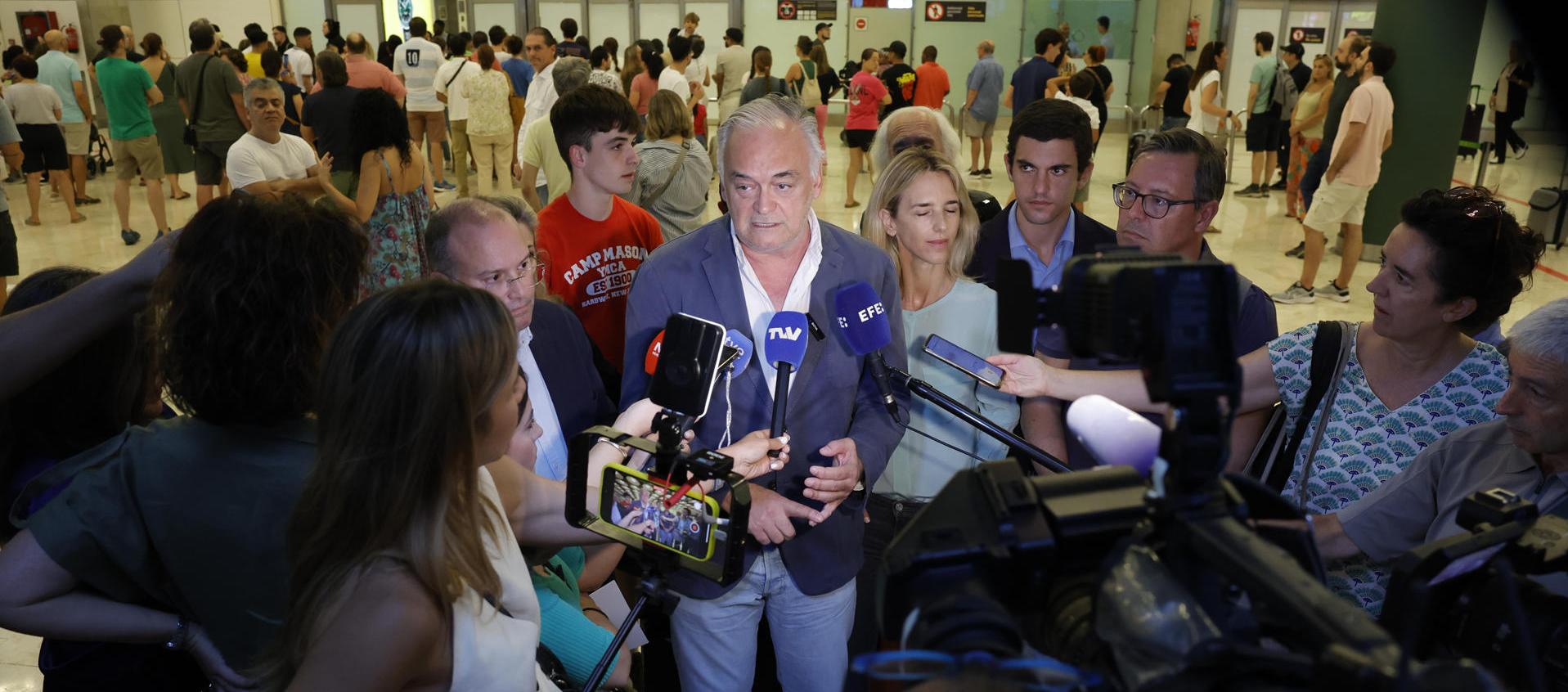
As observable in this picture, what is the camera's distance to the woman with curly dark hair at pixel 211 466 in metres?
1.55

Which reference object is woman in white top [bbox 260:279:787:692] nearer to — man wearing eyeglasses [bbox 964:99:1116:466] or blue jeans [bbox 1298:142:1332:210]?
man wearing eyeglasses [bbox 964:99:1116:466]

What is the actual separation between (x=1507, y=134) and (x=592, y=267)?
11.5 metres

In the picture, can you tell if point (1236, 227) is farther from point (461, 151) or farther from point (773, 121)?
point (773, 121)

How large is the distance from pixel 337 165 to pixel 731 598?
4.84 metres

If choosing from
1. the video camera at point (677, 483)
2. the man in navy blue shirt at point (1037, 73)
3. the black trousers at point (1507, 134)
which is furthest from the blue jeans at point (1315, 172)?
the video camera at point (677, 483)

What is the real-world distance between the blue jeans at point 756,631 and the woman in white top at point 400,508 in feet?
2.46

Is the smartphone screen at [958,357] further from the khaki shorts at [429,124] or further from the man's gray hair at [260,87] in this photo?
the khaki shorts at [429,124]

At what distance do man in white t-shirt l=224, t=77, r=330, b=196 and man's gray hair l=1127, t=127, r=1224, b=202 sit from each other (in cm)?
409

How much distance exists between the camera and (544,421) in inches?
91.0

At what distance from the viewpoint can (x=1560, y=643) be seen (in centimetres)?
111

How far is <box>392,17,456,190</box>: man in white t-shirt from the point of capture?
10.2 meters

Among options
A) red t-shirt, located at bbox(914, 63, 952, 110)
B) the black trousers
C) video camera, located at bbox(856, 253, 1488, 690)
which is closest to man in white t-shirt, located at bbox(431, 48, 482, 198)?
red t-shirt, located at bbox(914, 63, 952, 110)

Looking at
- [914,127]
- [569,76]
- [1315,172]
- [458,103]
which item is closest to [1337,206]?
[1315,172]

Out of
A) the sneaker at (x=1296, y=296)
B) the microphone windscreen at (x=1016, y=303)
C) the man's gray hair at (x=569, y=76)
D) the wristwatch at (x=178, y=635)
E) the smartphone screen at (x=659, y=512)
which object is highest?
the man's gray hair at (x=569, y=76)
